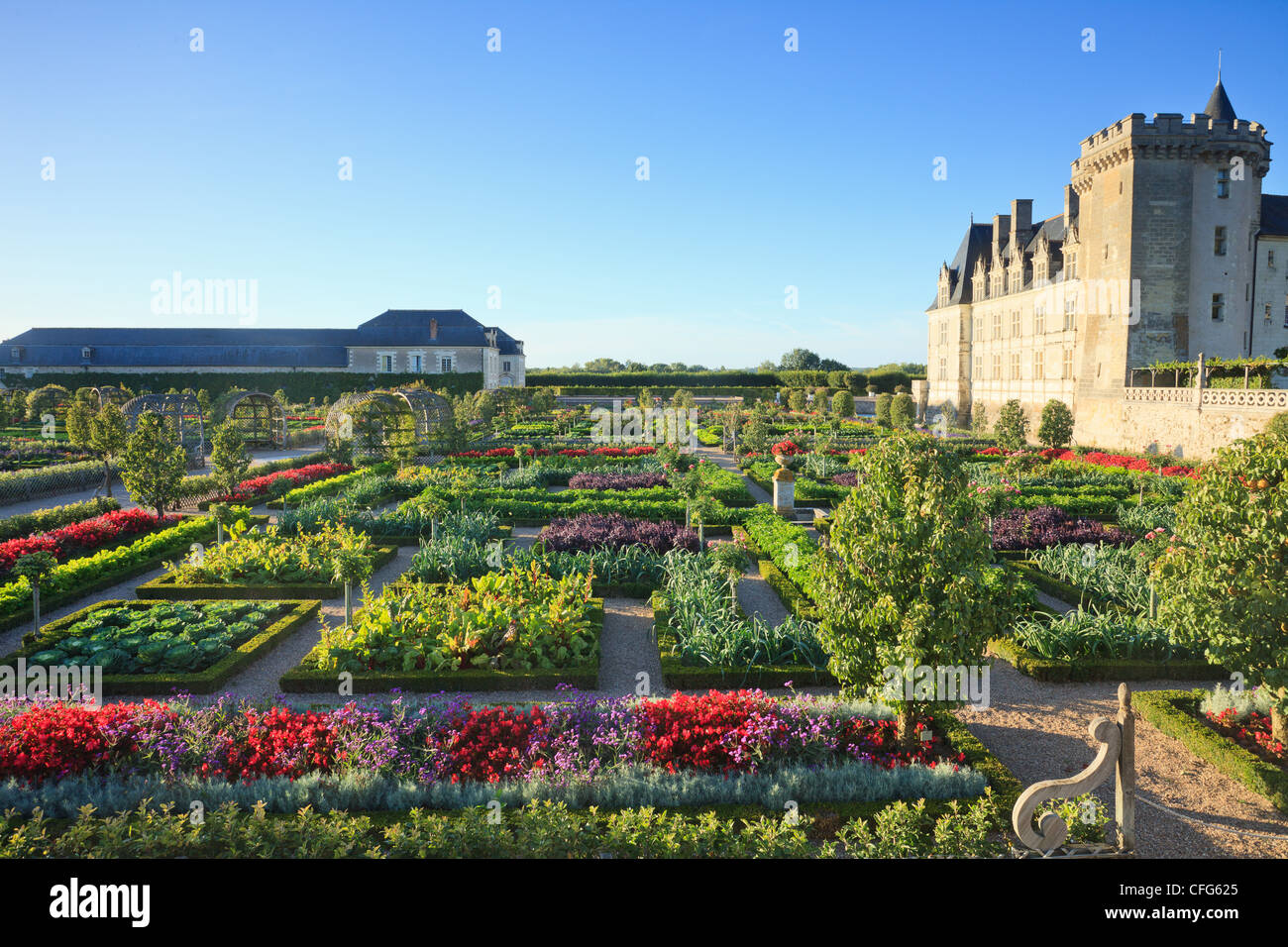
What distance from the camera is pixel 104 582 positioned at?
444 inches

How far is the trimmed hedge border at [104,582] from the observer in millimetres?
9641

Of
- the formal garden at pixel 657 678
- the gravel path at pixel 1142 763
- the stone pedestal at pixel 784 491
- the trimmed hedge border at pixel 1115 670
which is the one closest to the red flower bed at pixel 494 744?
the formal garden at pixel 657 678

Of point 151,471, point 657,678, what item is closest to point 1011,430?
point 657,678

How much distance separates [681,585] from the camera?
33.2 feet

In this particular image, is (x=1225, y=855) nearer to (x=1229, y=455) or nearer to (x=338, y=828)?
(x=1229, y=455)

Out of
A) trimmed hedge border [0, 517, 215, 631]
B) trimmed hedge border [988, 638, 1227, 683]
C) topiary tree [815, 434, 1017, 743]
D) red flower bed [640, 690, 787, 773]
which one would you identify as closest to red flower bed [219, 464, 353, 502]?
trimmed hedge border [0, 517, 215, 631]

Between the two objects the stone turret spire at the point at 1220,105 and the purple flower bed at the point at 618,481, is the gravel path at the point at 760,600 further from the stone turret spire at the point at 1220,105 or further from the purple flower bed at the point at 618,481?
the stone turret spire at the point at 1220,105

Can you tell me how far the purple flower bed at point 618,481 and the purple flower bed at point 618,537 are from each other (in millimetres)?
5440

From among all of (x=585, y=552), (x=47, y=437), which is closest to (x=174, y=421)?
(x=47, y=437)

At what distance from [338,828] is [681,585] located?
5995 mm

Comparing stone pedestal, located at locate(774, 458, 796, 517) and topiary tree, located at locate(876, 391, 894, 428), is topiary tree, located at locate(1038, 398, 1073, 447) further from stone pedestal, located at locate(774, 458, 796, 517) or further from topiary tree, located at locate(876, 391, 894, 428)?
stone pedestal, located at locate(774, 458, 796, 517)

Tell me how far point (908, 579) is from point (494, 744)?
3.62m

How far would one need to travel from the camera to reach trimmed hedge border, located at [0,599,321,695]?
7762mm

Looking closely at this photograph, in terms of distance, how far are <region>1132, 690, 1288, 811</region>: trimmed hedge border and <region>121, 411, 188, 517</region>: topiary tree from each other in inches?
649
